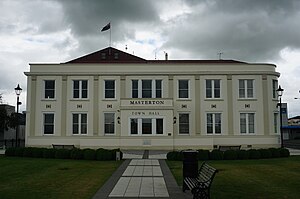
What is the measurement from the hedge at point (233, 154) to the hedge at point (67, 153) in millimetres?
3952

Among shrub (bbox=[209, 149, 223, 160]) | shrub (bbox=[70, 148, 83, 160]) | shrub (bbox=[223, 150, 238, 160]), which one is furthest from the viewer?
shrub (bbox=[70, 148, 83, 160])

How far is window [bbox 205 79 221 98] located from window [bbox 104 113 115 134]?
963 cm

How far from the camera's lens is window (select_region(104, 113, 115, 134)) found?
3719 centimetres

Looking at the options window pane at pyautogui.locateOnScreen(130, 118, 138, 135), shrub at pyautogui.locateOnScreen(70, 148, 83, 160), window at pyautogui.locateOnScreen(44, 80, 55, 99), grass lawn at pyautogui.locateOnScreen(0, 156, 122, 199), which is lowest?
grass lawn at pyautogui.locateOnScreen(0, 156, 122, 199)

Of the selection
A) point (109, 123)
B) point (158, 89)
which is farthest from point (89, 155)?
point (158, 89)

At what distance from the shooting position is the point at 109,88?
37812 mm

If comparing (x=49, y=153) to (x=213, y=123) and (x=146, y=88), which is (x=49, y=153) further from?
(x=213, y=123)

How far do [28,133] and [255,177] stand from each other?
2663cm

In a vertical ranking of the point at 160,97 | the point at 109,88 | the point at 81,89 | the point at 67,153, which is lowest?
the point at 67,153

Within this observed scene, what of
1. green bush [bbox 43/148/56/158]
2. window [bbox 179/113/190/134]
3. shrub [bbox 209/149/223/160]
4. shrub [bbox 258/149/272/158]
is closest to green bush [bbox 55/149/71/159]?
green bush [bbox 43/148/56/158]

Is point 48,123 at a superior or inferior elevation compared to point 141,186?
superior

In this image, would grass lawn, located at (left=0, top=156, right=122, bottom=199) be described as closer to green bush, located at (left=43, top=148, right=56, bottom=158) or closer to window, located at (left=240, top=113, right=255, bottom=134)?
green bush, located at (left=43, top=148, right=56, bottom=158)

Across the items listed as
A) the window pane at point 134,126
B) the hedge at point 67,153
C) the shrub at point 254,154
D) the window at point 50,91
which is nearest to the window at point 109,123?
the window pane at point 134,126

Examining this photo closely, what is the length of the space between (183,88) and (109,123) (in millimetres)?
8044
